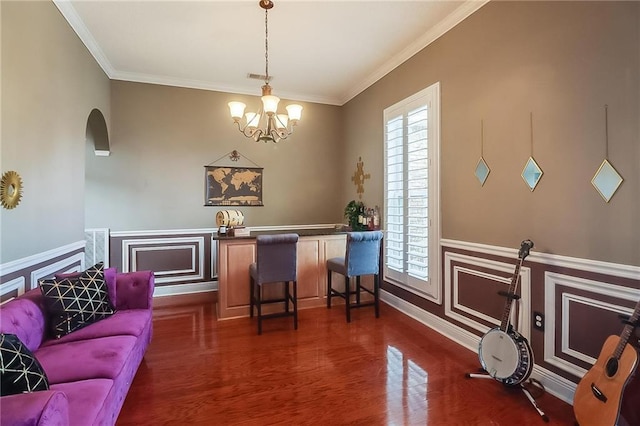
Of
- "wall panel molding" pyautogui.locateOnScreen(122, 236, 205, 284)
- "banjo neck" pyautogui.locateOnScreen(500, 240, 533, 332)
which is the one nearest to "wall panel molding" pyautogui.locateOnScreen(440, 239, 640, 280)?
"banjo neck" pyautogui.locateOnScreen(500, 240, 533, 332)

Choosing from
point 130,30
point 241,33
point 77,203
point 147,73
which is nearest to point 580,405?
point 241,33

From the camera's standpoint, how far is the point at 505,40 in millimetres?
2473

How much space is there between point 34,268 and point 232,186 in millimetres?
2712

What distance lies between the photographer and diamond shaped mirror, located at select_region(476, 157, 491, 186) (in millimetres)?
2660

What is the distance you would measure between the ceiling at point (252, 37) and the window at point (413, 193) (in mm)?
669

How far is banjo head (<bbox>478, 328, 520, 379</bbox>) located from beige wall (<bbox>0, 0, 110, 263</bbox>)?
10.9 feet

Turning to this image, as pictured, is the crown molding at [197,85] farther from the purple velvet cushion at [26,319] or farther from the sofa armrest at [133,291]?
the purple velvet cushion at [26,319]

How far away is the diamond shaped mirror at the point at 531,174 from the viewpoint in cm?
225

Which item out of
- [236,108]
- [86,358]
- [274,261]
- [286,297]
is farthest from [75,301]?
[236,108]

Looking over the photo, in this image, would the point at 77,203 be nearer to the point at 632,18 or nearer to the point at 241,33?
the point at 241,33

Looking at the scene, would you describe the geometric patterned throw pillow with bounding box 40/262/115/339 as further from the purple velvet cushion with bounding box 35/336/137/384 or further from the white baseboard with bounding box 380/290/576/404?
the white baseboard with bounding box 380/290/576/404

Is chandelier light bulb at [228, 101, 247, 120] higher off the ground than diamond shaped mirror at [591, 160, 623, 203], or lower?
higher

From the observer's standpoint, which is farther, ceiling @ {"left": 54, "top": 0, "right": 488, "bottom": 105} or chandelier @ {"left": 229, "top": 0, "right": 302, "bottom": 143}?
chandelier @ {"left": 229, "top": 0, "right": 302, "bottom": 143}

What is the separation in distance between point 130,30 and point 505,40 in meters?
3.54
